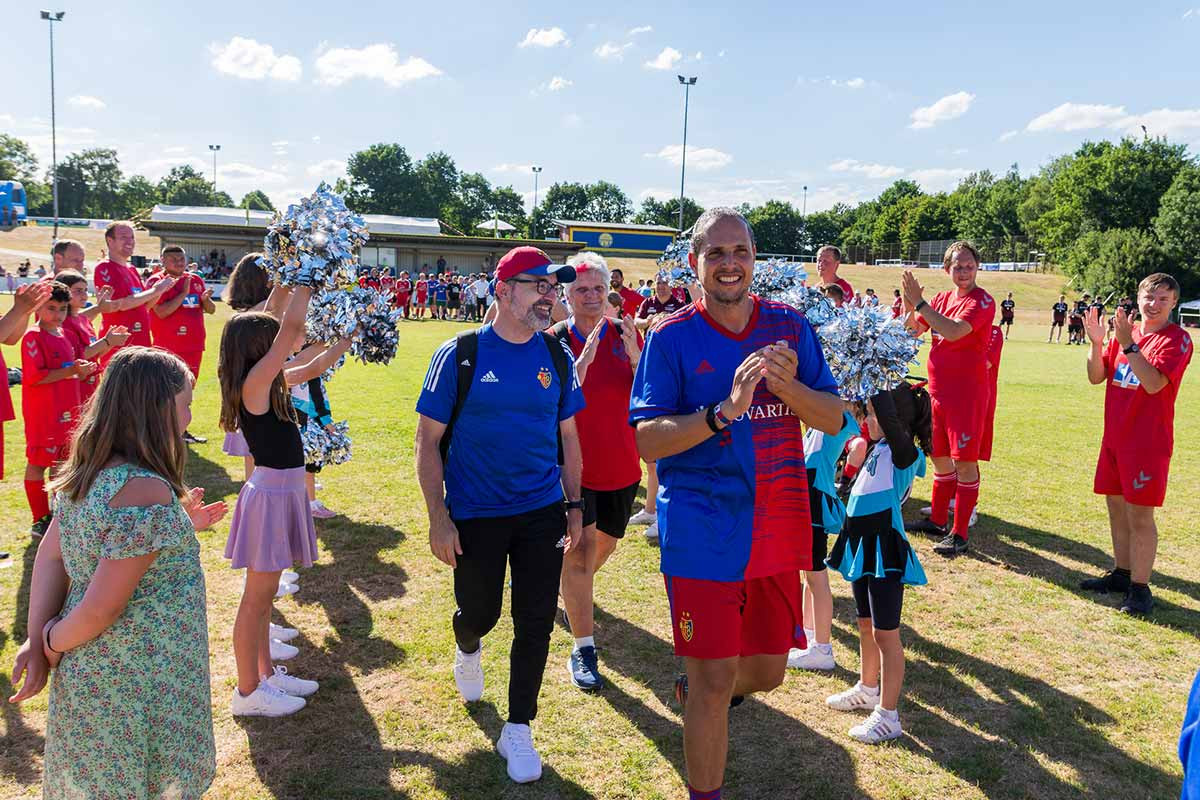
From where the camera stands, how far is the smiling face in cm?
292

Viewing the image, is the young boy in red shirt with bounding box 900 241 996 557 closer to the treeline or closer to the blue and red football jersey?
the blue and red football jersey

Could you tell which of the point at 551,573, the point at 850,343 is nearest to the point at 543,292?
→ the point at 551,573

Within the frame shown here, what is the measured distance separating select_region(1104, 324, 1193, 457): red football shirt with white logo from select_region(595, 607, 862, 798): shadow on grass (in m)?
3.53

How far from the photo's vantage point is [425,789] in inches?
133

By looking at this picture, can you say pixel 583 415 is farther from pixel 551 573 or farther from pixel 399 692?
pixel 399 692

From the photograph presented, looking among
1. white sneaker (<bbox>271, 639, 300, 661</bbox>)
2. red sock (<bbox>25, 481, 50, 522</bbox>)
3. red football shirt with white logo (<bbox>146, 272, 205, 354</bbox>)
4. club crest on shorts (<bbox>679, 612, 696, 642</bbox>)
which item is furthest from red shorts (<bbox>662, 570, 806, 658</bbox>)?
red football shirt with white logo (<bbox>146, 272, 205, 354</bbox>)

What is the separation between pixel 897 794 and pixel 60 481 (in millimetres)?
3568

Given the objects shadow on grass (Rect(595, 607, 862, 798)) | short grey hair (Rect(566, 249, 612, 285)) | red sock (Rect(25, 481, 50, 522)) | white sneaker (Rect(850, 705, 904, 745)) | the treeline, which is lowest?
shadow on grass (Rect(595, 607, 862, 798))

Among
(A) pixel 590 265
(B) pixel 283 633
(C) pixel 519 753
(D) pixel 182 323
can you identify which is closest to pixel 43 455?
(B) pixel 283 633

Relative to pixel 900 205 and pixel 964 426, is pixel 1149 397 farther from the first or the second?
pixel 900 205

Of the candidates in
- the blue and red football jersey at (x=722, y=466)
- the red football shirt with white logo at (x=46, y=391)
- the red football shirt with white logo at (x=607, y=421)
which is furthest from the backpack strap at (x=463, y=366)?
the red football shirt with white logo at (x=46, y=391)

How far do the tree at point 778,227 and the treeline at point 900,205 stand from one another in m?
0.16

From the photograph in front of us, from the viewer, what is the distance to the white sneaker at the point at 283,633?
4.77m

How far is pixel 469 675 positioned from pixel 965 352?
5.20 meters
